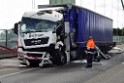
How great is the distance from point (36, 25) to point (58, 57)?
2.05 metres

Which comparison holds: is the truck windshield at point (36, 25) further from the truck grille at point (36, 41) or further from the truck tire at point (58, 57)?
the truck tire at point (58, 57)

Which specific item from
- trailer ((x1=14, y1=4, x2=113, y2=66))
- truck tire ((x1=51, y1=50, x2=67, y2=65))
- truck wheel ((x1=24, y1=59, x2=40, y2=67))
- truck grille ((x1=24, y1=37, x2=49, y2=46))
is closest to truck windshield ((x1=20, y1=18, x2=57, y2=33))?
trailer ((x1=14, y1=4, x2=113, y2=66))

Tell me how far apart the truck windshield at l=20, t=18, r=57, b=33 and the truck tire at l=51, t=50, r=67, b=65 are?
1.33 meters

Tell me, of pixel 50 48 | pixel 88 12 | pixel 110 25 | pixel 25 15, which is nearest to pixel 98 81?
pixel 50 48

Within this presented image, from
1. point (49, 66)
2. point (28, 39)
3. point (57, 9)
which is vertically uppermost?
point (57, 9)

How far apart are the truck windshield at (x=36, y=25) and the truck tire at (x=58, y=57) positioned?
4.36 feet

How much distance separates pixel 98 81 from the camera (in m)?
14.0

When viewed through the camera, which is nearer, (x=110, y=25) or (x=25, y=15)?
(x=25, y=15)

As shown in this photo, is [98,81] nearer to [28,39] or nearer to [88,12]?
[28,39]

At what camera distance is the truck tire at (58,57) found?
21.2 m

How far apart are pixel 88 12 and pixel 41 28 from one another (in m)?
5.50

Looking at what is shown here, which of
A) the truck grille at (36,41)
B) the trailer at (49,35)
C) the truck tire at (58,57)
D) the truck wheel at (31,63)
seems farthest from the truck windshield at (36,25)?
the truck wheel at (31,63)

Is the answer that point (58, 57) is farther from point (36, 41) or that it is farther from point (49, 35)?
point (36, 41)

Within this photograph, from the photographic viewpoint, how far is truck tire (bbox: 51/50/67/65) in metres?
21.2
